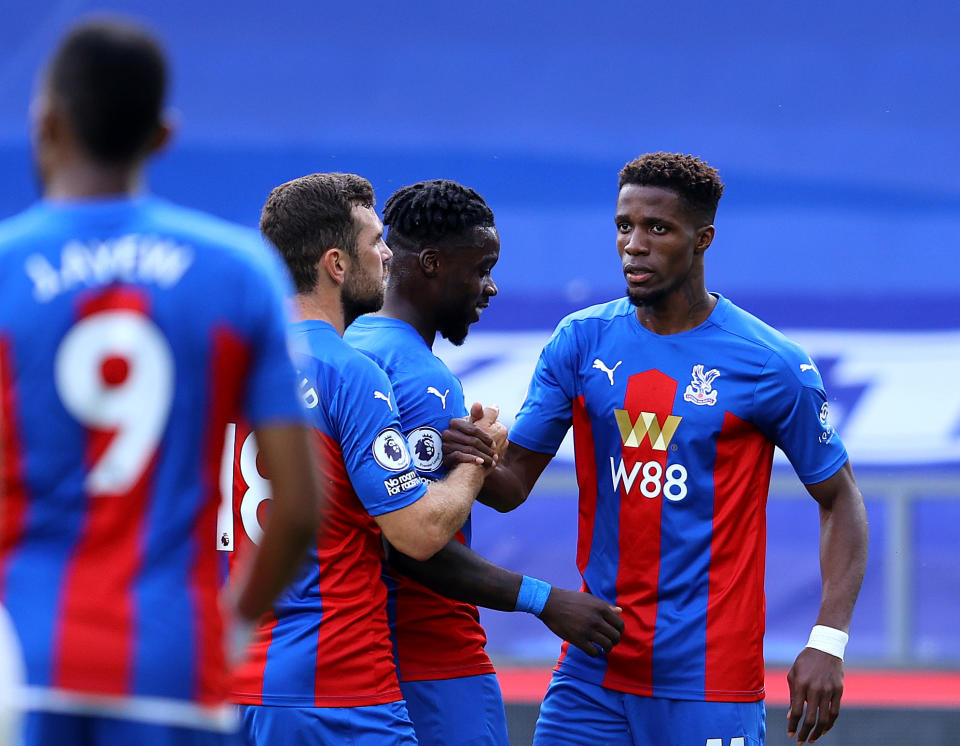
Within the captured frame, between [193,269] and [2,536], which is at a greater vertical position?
[193,269]

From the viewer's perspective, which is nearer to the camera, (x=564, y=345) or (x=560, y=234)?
(x=564, y=345)

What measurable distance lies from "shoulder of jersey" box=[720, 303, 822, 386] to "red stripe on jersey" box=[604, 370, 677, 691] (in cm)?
23

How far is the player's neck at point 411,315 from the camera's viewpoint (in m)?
3.48

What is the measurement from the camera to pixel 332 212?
3166 mm

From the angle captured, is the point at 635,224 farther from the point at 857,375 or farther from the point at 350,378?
the point at 857,375

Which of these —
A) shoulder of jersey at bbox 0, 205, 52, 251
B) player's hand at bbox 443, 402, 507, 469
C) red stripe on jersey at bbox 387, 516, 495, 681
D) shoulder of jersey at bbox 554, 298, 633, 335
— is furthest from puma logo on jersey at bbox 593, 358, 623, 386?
shoulder of jersey at bbox 0, 205, 52, 251

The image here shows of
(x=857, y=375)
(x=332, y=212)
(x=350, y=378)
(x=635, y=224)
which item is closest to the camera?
(x=350, y=378)

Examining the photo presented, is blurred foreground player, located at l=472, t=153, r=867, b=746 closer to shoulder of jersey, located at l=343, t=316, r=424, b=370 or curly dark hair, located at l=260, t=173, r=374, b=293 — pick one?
shoulder of jersey, located at l=343, t=316, r=424, b=370

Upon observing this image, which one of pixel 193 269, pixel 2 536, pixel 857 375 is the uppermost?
pixel 857 375

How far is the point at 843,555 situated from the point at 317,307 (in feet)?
4.72

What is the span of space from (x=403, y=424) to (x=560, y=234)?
638 cm

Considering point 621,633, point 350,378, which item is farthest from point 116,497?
point 621,633

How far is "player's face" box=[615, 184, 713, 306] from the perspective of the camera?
3.48 meters

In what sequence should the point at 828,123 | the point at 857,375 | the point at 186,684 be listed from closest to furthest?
1. the point at 186,684
2. the point at 857,375
3. the point at 828,123
